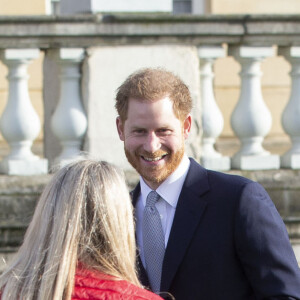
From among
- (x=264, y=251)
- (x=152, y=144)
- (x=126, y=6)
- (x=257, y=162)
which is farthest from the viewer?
(x=257, y=162)

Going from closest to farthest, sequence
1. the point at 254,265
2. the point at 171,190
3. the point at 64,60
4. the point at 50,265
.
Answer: the point at 50,265 < the point at 254,265 < the point at 171,190 < the point at 64,60

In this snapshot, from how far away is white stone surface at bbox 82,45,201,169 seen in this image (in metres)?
5.07

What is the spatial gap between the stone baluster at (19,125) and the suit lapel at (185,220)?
1.87m

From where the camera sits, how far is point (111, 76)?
16.6 feet

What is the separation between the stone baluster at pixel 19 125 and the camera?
5.09 metres

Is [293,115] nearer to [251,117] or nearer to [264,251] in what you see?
[251,117]

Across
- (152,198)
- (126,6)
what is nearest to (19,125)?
(126,6)

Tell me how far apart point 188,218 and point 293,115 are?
7.24ft

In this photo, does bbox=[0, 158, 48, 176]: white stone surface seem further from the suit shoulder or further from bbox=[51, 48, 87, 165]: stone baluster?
the suit shoulder

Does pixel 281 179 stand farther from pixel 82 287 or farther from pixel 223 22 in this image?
pixel 82 287

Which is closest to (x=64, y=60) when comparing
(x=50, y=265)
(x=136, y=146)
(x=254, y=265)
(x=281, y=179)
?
(x=281, y=179)

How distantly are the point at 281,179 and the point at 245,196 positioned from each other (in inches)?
80.6

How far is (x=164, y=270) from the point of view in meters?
3.25

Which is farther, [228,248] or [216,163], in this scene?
[216,163]
